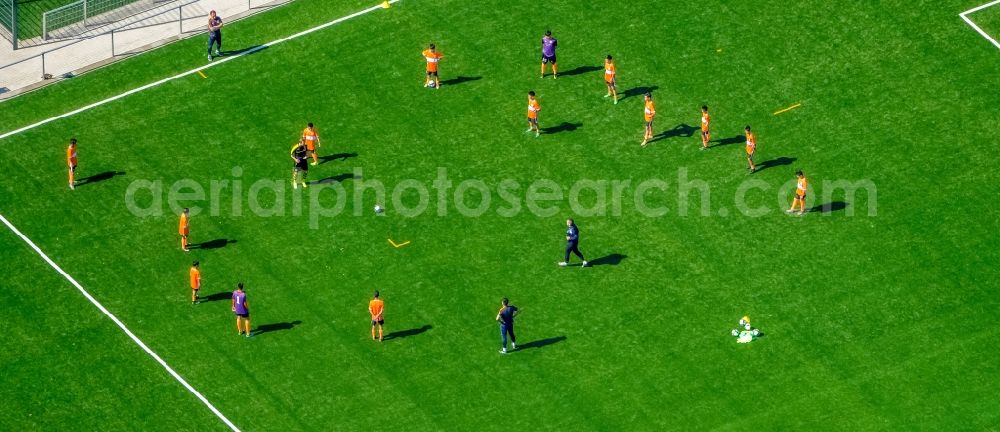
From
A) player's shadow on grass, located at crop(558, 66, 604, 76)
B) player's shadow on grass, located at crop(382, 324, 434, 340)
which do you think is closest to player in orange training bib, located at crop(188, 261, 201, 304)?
player's shadow on grass, located at crop(382, 324, 434, 340)

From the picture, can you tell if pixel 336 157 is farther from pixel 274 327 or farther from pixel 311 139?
pixel 274 327

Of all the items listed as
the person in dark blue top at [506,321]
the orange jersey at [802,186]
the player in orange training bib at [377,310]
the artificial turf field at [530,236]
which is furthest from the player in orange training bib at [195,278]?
the orange jersey at [802,186]

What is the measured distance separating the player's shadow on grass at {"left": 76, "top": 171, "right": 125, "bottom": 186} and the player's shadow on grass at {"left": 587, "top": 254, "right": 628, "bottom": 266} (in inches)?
831

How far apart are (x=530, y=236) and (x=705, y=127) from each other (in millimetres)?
9218

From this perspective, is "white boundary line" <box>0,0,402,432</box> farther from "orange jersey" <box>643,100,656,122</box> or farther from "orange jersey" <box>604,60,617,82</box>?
"orange jersey" <box>643,100,656,122</box>

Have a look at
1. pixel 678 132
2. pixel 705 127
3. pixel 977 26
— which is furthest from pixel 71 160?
pixel 977 26

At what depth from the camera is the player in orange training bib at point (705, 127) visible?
82.6 m

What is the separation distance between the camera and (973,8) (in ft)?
295

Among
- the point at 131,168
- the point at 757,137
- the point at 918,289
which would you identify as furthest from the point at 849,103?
the point at 131,168

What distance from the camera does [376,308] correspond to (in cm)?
7444

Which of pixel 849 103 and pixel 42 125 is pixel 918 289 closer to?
pixel 849 103

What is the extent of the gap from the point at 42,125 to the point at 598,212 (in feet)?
83.4

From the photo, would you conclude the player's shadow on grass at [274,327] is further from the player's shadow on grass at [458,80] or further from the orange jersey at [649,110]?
the orange jersey at [649,110]

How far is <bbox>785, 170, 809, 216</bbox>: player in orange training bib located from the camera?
261 feet
